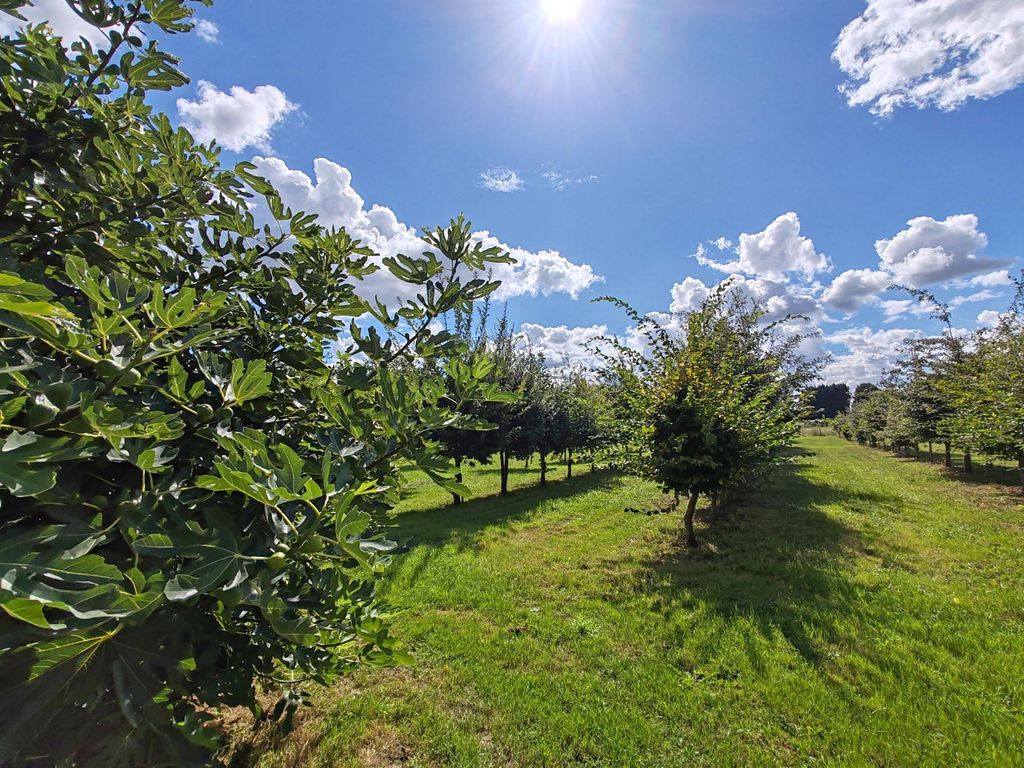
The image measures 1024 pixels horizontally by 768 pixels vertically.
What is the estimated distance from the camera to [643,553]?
7.88 metres

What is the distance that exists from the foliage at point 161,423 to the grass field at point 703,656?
43.5 inches

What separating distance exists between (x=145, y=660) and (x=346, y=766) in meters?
2.81

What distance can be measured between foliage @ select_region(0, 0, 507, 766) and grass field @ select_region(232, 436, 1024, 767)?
1106 mm

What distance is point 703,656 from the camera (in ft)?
14.5

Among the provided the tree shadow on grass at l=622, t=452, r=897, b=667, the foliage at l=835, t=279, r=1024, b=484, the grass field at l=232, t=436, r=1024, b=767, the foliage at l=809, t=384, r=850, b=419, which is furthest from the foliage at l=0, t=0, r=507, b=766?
the foliage at l=809, t=384, r=850, b=419

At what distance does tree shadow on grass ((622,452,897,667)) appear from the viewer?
5031 mm

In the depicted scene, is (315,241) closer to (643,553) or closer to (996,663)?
(996,663)

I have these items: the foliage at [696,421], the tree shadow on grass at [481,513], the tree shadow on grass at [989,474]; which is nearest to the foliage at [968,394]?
the tree shadow on grass at [989,474]

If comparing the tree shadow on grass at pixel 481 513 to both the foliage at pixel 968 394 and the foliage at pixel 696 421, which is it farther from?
the foliage at pixel 968 394

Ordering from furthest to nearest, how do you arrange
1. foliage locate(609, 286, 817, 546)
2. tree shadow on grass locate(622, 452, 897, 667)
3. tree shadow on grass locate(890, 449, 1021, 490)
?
tree shadow on grass locate(890, 449, 1021, 490), foliage locate(609, 286, 817, 546), tree shadow on grass locate(622, 452, 897, 667)

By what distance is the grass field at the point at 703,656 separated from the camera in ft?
10.5

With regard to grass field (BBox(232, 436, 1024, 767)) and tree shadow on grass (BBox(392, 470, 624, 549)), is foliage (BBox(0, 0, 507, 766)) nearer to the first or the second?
grass field (BBox(232, 436, 1024, 767))

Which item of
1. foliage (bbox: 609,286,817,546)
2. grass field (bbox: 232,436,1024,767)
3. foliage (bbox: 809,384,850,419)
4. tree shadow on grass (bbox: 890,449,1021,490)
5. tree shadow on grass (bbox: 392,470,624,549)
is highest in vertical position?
foliage (bbox: 809,384,850,419)

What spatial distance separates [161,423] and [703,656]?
5.21 m
